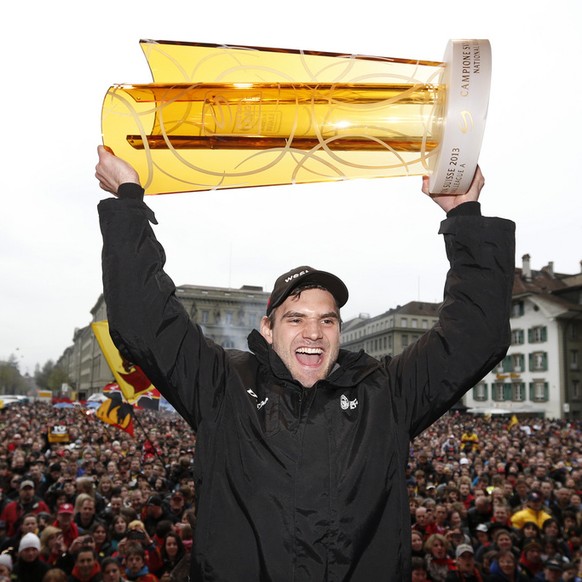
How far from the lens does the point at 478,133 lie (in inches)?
79.5

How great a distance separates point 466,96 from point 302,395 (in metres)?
1.17

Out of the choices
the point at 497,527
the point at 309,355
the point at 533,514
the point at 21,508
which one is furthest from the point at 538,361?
the point at 309,355

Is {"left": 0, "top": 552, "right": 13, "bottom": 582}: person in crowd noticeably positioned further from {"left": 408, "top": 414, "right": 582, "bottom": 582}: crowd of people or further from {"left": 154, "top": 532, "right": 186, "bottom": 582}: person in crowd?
{"left": 408, "top": 414, "right": 582, "bottom": 582}: crowd of people

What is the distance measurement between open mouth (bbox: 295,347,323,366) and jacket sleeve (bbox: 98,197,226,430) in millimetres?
332

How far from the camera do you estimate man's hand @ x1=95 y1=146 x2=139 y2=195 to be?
232cm

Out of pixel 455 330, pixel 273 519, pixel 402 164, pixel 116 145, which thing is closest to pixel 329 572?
pixel 273 519

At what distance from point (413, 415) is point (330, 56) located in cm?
138

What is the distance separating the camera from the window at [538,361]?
53188 millimetres

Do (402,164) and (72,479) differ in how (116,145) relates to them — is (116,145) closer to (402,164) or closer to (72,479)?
(402,164)

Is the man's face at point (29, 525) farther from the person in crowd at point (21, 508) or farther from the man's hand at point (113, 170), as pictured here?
the man's hand at point (113, 170)

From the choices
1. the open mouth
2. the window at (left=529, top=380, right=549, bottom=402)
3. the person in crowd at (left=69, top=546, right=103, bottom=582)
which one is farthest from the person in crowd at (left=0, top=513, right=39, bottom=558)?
the window at (left=529, top=380, right=549, bottom=402)

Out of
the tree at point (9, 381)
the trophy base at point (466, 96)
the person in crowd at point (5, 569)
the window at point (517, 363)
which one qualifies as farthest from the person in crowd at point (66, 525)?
the tree at point (9, 381)

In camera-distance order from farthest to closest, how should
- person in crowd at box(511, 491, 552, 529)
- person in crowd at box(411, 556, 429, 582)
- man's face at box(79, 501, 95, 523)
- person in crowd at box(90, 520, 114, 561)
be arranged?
person in crowd at box(511, 491, 552, 529) → man's face at box(79, 501, 95, 523) → person in crowd at box(90, 520, 114, 561) → person in crowd at box(411, 556, 429, 582)

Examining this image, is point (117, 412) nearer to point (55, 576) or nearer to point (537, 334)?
point (55, 576)
